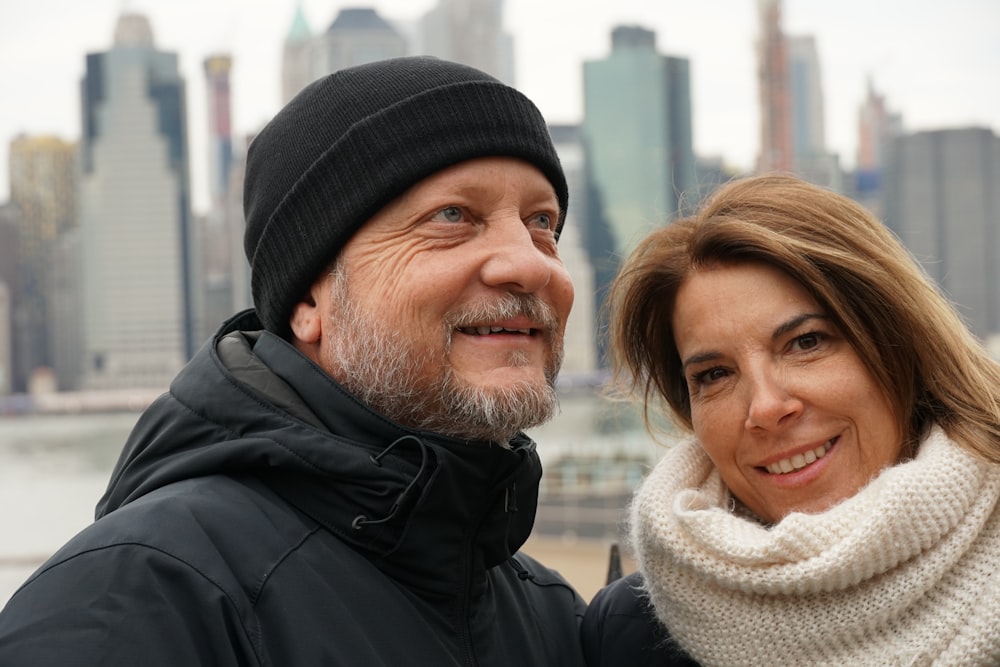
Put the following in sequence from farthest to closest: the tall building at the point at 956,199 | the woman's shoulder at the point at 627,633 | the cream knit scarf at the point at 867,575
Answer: the tall building at the point at 956,199 → the woman's shoulder at the point at 627,633 → the cream knit scarf at the point at 867,575

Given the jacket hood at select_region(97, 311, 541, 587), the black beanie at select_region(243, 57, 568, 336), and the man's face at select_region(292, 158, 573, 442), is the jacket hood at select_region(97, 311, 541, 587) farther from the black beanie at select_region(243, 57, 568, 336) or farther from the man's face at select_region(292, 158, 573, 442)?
the black beanie at select_region(243, 57, 568, 336)

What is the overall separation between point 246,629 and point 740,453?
0.97 m

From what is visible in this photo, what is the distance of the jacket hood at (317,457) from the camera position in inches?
68.6

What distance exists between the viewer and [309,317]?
2010 mm

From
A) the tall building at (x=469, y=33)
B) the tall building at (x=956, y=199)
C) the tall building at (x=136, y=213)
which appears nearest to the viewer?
the tall building at (x=136, y=213)

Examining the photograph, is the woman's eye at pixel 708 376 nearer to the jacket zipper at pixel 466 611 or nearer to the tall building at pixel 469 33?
the jacket zipper at pixel 466 611

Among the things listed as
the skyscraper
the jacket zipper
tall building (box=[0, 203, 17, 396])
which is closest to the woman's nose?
the jacket zipper

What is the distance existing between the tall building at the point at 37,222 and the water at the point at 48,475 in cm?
1063

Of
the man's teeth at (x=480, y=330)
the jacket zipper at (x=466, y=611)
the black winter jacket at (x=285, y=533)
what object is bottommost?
the jacket zipper at (x=466, y=611)

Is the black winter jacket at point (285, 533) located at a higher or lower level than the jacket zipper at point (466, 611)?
higher

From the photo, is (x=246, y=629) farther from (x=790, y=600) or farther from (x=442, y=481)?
(x=790, y=600)

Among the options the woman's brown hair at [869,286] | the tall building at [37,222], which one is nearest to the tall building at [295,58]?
the tall building at [37,222]

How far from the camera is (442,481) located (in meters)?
1.78

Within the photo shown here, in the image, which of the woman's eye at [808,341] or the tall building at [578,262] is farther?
the tall building at [578,262]
